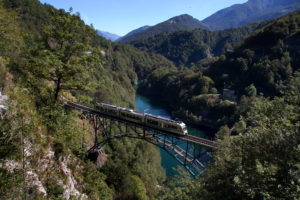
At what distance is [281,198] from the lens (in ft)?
16.4

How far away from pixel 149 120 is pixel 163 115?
181 feet

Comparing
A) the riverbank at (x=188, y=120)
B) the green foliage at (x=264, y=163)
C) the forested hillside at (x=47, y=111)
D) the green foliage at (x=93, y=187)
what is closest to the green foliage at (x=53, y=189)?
the forested hillside at (x=47, y=111)

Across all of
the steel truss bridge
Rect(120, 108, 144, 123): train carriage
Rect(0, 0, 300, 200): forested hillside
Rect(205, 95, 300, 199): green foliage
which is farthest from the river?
Rect(205, 95, 300, 199): green foliage

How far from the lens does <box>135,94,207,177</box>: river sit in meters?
41.7

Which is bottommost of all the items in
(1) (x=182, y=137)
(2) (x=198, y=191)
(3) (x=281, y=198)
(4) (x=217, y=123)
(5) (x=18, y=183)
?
(4) (x=217, y=123)

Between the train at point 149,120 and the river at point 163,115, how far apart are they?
4.36 metres

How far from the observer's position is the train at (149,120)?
767 inches

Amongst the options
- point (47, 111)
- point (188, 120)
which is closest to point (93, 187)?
point (47, 111)

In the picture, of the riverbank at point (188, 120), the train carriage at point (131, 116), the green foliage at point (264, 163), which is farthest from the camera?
the riverbank at point (188, 120)

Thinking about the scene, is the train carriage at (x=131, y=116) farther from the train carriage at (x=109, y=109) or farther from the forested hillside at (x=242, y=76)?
the forested hillside at (x=242, y=76)

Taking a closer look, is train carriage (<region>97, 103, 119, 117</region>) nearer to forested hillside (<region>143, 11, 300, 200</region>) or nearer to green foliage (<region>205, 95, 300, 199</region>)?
forested hillside (<region>143, 11, 300, 200</region>)

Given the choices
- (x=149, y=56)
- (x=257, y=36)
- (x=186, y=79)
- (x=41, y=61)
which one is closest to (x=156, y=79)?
(x=186, y=79)

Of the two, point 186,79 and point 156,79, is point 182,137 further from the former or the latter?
point 156,79

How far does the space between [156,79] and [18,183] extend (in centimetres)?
11533
